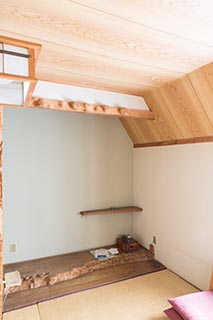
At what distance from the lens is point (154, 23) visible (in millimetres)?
1419

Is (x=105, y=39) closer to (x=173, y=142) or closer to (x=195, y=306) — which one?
(x=173, y=142)

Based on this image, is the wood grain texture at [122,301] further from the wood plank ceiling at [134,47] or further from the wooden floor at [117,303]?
the wood plank ceiling at [134,47]

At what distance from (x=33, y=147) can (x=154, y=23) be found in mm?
2447

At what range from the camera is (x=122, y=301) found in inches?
96.7

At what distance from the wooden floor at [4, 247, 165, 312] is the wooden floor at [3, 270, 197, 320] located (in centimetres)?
11

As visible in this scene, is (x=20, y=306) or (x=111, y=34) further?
(x=20, y=306)

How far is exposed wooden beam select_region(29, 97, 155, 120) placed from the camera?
7.82ft

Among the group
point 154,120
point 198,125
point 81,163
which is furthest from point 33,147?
point 198,125

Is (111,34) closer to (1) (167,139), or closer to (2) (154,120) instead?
(2) (154,120)

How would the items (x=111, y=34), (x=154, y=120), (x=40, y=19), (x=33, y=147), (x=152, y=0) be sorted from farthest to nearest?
(x=33, y=147), (x=154, y=120), (x=111, y=34), (x=40, y=19), (x=152, y=0)

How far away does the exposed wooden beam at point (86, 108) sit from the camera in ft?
7.82

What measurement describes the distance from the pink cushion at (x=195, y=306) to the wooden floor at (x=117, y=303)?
24 centimetres

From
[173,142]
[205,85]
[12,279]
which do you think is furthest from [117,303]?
[205,85]

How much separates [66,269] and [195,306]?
5.53 ft
